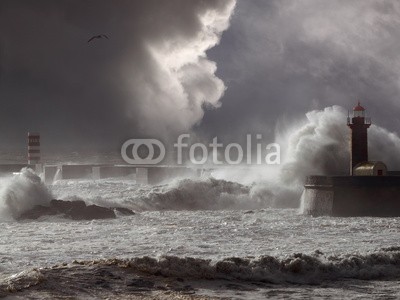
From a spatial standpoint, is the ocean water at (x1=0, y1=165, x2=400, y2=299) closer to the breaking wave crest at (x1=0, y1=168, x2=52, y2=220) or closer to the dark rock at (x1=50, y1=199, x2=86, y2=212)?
the breaking wave crest at (x1=0, y1=168, x2=52, y2=220)

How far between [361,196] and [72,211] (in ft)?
21.1

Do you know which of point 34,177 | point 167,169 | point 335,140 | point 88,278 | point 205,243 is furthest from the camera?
point 167,169

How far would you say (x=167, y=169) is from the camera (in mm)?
32125

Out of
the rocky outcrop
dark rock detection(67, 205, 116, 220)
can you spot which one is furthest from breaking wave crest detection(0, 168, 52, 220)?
dark rock detection(67, 205, 116, 220)

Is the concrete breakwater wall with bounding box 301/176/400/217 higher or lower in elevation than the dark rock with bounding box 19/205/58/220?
higher

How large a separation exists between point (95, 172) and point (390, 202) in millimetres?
19776

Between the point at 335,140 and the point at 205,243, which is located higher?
the point at 335,140

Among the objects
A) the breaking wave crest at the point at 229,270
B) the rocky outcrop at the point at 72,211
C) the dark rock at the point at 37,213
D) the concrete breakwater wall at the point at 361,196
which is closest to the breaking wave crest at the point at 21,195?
the dark rock at the point at 37,213

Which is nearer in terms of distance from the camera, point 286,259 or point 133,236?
point 286,259

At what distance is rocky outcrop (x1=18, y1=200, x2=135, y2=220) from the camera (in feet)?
58.0

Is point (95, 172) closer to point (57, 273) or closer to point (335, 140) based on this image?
point (335, 140)

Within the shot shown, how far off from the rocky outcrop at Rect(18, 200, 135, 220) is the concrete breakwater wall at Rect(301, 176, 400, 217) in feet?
15.5

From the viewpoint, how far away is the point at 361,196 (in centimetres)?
1828

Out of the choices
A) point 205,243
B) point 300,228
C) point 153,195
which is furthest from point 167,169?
point 205,243
